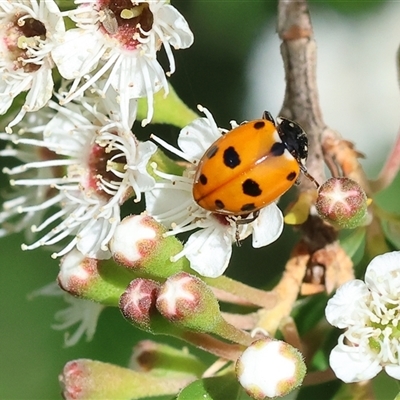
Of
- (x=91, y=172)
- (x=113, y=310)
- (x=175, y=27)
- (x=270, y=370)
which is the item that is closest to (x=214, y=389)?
(x=270, y=370)

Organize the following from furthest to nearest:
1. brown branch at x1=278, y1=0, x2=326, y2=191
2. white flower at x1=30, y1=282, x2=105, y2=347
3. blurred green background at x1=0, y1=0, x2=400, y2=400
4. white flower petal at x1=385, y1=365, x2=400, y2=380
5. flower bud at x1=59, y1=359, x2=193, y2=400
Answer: blurred green background at x1=0, y1=0, x2=400, y2=400
white flower at x1=30, y1=282, x2=105, y2=347
brown branch at x1=278, y1=0, x2=326, y2=191
flower bud at x1=59, y1=359, x2=193, y2=400
white flower petal at x1=385, y1=365, x2=400, y2=380

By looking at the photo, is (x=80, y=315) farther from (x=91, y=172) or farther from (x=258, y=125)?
(x=258, y=125)

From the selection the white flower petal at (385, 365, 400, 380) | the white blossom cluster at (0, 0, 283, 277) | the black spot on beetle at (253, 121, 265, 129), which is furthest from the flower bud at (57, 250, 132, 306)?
the white flower petal at (385, 365, 400, 380)

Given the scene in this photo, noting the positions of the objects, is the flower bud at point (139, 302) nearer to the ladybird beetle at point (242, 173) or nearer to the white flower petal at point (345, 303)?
the ladybird beetle at point (242, 173)

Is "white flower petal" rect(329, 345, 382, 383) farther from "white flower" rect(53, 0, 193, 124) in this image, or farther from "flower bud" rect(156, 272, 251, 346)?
"white flower" rect(53, 0, 193, 124)

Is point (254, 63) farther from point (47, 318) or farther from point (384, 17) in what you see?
point (47, 318)

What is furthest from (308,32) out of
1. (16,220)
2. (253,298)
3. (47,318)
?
(47,318)

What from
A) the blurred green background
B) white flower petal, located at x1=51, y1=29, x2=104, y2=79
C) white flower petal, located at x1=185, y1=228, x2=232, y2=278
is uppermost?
white flower petal, located at x1=51, y1=29, x2=104, y2=79
